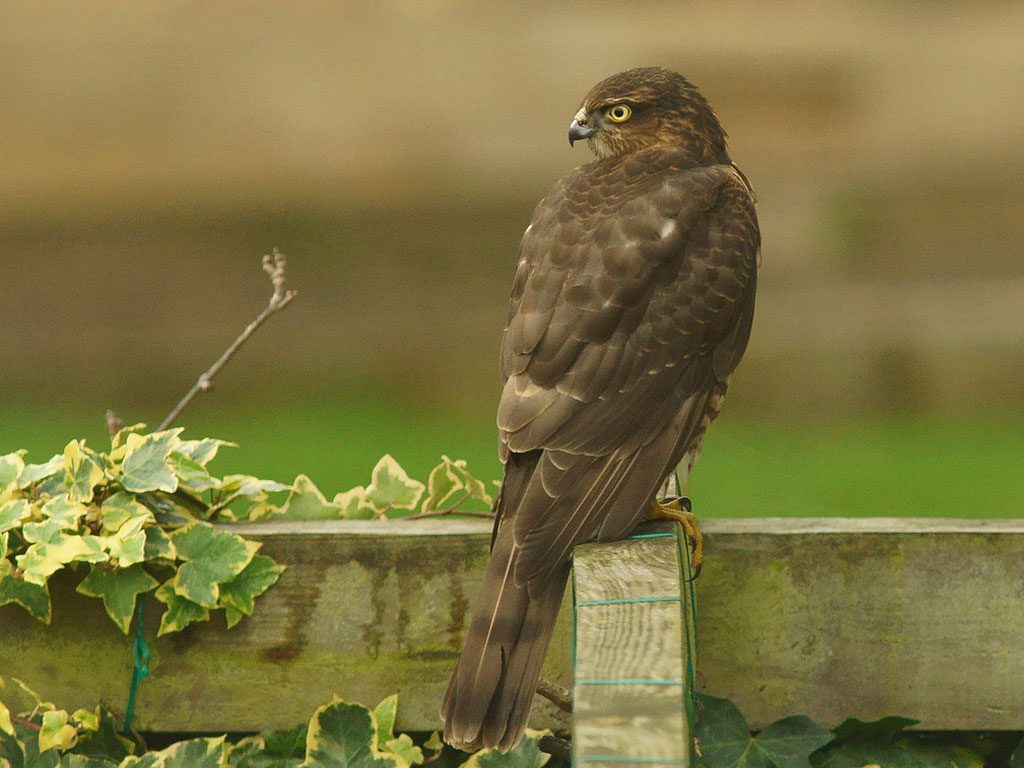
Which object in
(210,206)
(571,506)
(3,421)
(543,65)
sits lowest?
(571,506)

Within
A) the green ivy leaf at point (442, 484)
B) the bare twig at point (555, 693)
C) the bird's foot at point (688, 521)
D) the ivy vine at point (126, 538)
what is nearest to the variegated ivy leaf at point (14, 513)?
the ivy vine at point (126, 538)

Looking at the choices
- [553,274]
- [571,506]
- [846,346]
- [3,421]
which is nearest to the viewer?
[571,506]

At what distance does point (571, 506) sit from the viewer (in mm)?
1780

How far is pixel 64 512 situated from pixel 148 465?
0.39 feet

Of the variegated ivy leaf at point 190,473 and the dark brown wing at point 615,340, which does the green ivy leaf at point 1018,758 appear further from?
the variegated ivy leaf at point 190,473

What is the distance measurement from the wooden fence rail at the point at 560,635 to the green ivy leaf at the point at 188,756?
80mm

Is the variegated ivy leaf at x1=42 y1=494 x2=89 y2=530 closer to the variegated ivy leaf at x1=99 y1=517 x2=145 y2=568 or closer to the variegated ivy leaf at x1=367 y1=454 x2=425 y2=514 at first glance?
the variegated ivy leaf at x1=99 y1=517 x2=145 y2=568

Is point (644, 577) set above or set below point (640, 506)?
below

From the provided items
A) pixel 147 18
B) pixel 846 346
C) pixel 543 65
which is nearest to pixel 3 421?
pixel 147 18

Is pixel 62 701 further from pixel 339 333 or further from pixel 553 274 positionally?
pixel 339 333

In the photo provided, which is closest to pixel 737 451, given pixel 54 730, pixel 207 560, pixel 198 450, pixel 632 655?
pixel 198 450

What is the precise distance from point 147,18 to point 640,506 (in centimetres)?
468

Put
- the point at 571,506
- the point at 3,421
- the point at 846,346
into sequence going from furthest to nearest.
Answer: the point at 846,346
the point at 3,421
the point at 571,506

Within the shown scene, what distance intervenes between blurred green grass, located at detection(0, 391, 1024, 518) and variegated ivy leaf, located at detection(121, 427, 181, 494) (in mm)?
2200
